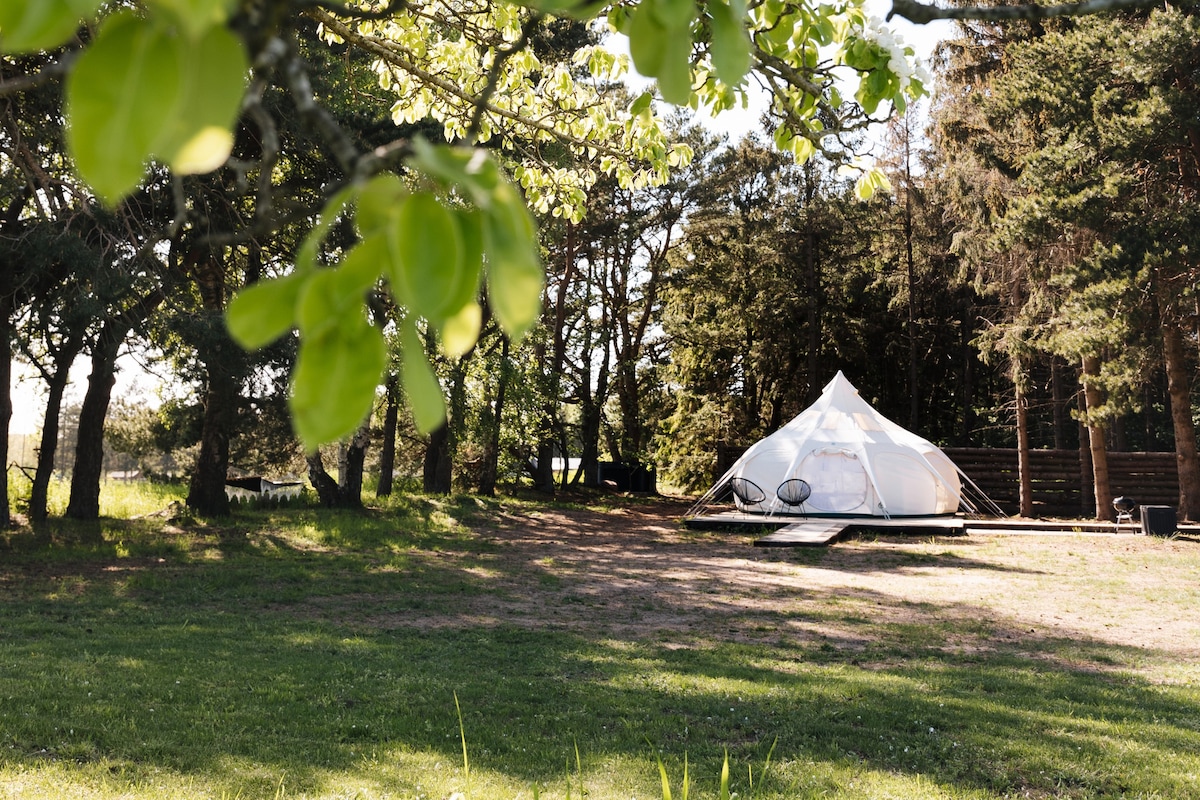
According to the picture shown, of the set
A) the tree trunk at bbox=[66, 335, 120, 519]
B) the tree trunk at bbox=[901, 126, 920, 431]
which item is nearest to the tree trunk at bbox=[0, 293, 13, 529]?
the tree trunk at bbox=[66, 335, 120, 519]

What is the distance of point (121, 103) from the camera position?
0.52 meters

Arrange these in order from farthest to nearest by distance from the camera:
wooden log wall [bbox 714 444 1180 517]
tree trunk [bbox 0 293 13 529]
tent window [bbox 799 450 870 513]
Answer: wooden log wall [bbox 714 444 1180 517] < tent window [bbox 799 450 870 513] < tree trunk [bbox 0 293 13 529]

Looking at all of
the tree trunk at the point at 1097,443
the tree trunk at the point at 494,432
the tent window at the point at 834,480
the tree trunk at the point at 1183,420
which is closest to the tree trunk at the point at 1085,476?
the tree trunk at the point at 1097,443

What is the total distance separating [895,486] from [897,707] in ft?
47.6

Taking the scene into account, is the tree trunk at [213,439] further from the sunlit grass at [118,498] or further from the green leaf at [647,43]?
the green leaf at [647,43]

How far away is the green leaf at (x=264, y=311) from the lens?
2.03ft

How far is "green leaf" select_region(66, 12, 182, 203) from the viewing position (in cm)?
52

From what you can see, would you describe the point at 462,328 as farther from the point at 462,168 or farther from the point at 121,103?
the point at 121,103

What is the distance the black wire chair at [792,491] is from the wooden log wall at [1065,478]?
5252 millimetres

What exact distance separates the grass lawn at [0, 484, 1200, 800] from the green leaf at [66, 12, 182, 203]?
285cm

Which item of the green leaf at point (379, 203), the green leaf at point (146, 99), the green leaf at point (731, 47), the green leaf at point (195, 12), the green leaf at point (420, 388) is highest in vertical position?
the green leaf at point (731, 47)

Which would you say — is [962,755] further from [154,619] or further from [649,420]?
[649,420]

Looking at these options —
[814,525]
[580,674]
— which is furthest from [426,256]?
[814,525]

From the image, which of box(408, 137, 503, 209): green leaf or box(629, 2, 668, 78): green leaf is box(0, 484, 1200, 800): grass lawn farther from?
box(408, 137, 503, 209): green leaf
